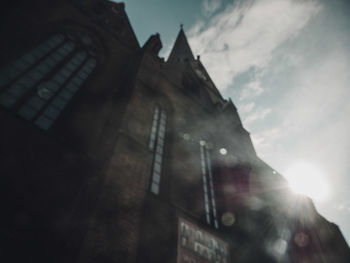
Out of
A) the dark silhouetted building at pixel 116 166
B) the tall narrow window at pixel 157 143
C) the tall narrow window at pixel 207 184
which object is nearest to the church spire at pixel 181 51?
the dark silhouetted building at pixel 116 166

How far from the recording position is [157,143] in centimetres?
732

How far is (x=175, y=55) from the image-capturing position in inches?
940

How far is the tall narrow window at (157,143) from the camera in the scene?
20.6 feet

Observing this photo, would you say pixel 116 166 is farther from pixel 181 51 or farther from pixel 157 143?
pixel 181 51

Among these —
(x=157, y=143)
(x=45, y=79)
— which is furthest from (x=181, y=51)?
(x=45, y=79)

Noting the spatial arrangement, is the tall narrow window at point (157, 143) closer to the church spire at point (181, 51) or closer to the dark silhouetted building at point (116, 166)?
the dark silhouetted building at point (116, 166)

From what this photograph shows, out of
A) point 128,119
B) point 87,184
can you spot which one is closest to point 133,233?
point 87,184

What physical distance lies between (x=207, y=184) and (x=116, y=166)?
4.13m

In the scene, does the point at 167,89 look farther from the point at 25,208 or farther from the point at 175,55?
the point at 175,55

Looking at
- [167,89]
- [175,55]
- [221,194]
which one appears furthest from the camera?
[175,55]

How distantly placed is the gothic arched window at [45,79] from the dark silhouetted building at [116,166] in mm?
34

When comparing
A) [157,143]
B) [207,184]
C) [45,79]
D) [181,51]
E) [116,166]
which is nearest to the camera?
[116,166]

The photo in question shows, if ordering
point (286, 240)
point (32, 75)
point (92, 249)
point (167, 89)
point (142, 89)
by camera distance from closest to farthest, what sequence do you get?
1. point (92, 249)
2. point (32, 75)
3. point (142, 89)
4. point (286, 240)
5. point (167, 89)

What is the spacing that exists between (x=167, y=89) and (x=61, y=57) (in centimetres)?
429
